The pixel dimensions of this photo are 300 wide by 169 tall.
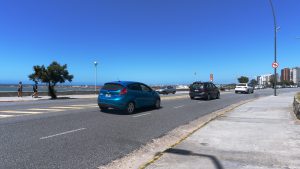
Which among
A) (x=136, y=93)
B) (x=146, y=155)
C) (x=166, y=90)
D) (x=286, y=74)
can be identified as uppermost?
(x=286, y=74)

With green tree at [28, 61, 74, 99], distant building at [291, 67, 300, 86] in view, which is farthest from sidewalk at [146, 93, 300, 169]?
distant building at [291, 67, 300, 86]

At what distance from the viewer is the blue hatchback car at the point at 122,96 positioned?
16609 mm

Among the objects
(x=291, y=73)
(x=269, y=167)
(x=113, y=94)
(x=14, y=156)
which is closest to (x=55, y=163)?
(x=14, y=156)

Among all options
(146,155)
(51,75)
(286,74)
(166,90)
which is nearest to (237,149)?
(146,155)

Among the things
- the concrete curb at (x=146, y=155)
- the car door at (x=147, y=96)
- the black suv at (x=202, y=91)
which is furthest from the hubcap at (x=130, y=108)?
the black suv at (x=202, y=91)

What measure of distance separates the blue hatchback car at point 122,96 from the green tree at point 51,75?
17.7 m

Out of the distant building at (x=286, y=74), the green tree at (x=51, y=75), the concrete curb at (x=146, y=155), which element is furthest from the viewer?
the distant building at (x=286, y=74)

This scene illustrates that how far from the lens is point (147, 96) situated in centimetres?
1872

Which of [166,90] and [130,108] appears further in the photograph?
[166,90]

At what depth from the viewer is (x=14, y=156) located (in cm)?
736

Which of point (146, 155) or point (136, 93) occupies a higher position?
point (136, 93)

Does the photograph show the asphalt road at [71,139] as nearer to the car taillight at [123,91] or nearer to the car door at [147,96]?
the car taillight at [123,91]

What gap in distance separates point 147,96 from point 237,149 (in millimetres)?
10892

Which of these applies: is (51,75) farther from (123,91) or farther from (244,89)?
(244,89)
